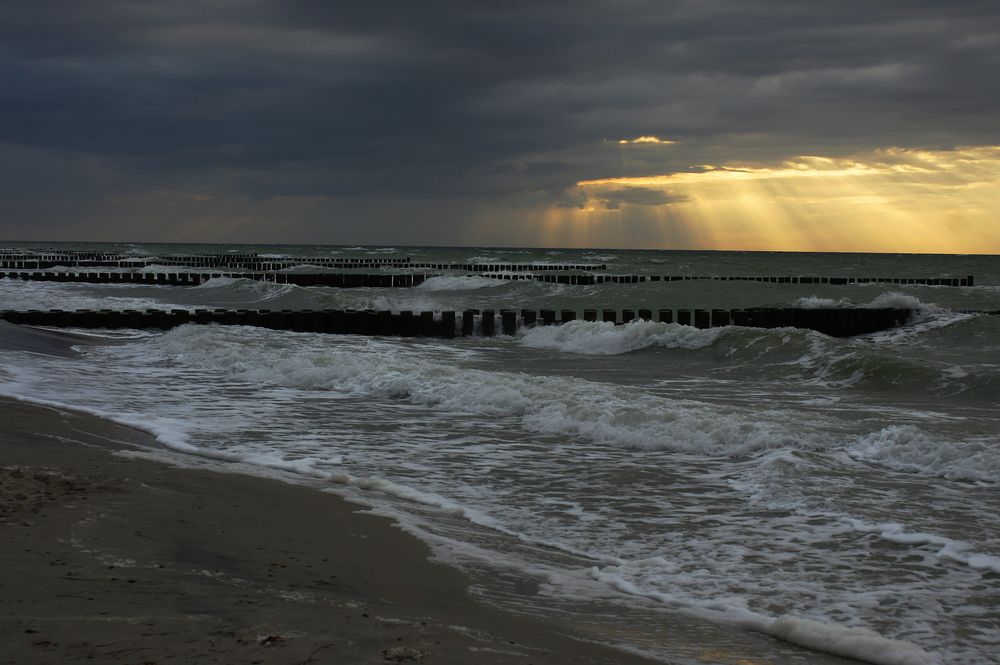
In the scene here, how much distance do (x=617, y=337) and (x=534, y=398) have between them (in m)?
8.49

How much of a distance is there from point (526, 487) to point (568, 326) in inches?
525

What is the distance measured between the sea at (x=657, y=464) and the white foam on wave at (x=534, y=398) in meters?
0.04

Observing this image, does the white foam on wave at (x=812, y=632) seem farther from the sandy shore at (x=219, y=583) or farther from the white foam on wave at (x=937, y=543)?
the white foam on wave at (x=937, y=543)

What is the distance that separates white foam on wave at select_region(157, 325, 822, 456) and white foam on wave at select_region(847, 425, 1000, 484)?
20.7 inches

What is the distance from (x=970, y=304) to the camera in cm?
3416

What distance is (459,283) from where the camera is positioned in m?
47.7

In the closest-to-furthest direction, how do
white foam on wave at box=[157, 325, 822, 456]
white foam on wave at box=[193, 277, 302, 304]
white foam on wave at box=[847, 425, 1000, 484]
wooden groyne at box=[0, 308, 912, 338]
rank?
white foam on wave at box=[847, 425, 1000, 484] < white foam on wave at box=[157, 325, 822, 456] < wooden groyne at box=[0, 308, 912, 338] < white foam on wave at box=[193, 277, 302, 304]

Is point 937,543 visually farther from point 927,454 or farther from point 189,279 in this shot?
point 189,279

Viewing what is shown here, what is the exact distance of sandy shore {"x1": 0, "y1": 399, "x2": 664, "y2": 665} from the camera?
3385mm

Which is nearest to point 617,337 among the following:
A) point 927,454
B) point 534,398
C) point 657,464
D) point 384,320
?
point 384,320

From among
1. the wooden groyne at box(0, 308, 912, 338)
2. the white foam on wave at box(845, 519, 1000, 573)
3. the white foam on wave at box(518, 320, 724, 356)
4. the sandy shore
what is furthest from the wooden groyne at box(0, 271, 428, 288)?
the white foam on wave at box(845, 519, 1000, 573)

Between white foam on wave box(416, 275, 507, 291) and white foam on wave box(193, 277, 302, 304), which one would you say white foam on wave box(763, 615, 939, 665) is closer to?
white foam on wave box(193, 277, 302, 304)

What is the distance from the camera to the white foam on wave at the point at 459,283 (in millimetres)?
46125

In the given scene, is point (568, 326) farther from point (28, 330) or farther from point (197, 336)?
point (28, 330)
